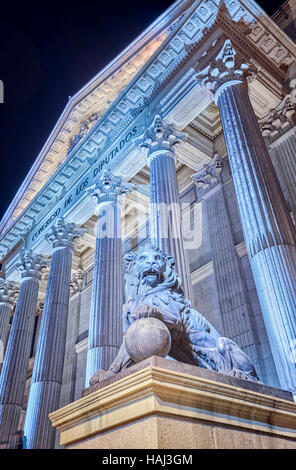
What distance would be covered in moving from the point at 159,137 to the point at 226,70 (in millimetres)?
2907

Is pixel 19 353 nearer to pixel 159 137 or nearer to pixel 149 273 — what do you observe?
pixel 159 137

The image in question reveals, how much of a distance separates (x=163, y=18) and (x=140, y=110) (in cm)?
522

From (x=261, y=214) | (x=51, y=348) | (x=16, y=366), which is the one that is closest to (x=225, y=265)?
(x=261, y=214)

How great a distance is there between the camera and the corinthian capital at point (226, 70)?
10.3 metres

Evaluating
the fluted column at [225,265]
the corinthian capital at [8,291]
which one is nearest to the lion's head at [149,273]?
the fluted column at [225,265]

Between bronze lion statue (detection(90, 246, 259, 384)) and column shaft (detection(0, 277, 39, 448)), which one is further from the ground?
column shaft (detection(0, 277, 39, 448))

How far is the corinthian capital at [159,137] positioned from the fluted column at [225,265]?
10.5ft

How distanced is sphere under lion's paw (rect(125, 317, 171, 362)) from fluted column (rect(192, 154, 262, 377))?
7.63 metres

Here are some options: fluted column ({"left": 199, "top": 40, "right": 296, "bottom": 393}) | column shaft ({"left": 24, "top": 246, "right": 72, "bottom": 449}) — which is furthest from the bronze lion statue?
column shaft ({"left": 24, "top": 246, "right": 72, "bottom": 449})

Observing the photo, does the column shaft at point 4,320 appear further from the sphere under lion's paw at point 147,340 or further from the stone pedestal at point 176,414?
the sphere under lion's paw at point 147,340

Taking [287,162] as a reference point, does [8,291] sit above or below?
above

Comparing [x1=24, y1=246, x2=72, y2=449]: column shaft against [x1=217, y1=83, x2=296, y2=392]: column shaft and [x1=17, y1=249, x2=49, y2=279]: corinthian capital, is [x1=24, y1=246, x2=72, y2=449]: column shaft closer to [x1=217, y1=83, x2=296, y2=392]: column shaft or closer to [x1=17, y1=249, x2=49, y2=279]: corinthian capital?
[x1=17, y1=249, x2=49, y2=279]: corinthian capital

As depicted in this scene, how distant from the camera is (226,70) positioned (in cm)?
1051

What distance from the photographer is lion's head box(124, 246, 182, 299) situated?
13.9 ft
